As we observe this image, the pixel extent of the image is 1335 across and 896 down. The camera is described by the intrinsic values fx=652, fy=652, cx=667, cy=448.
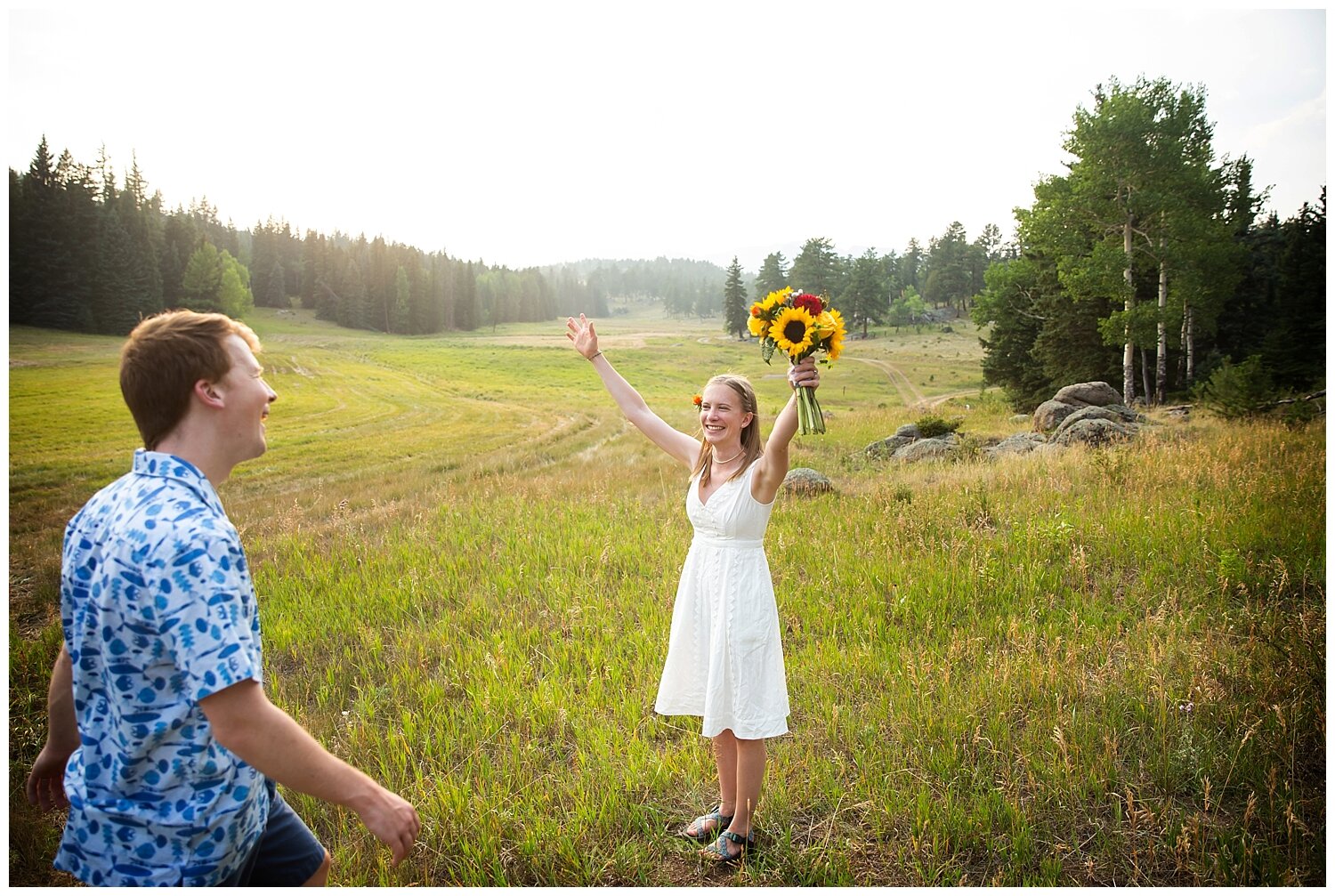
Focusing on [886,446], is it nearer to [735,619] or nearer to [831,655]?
[831,655]

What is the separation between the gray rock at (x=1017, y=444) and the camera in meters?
9.92

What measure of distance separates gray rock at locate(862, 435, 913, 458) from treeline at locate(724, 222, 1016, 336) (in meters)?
3.13

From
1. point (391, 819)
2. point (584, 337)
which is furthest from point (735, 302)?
point (391, 819)

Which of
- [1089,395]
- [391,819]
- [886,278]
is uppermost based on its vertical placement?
[886,278]

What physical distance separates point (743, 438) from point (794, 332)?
494 millimetres

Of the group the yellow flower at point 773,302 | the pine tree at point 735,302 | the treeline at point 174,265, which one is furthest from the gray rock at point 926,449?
the treeline at point 174,265

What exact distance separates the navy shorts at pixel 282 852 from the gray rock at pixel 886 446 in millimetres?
9677

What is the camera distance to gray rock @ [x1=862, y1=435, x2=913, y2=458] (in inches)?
414

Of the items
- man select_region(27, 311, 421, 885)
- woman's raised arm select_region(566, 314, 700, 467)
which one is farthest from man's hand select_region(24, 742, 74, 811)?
woman's raised arm select_region(566, 314, 700, 467)

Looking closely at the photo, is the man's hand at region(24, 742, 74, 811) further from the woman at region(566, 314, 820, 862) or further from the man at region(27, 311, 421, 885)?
the woman at region(566, 314, 820, 862)

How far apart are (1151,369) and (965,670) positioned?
68.6 feet

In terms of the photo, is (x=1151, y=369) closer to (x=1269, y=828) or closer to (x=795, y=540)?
(x=795, y=540)

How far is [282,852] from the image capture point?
1.63 m

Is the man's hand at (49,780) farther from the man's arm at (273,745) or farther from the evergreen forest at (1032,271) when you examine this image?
the evergreen forest at (1032,271)
